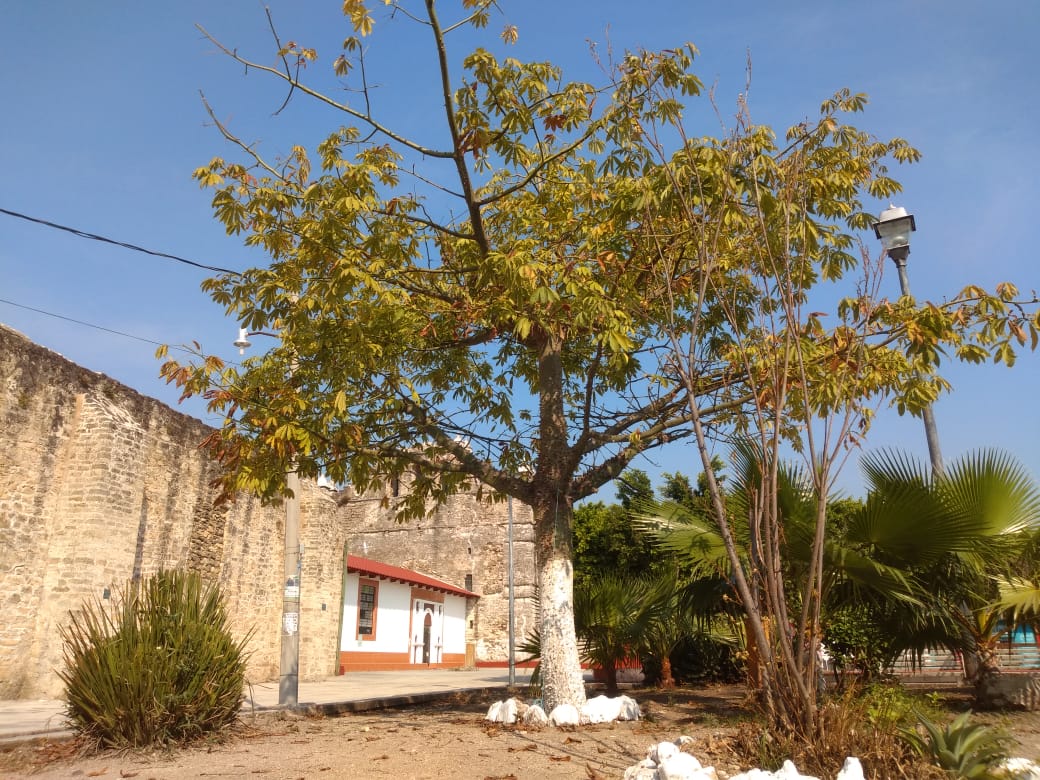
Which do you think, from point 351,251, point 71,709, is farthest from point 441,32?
point 71,709

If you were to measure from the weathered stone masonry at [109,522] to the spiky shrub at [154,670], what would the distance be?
438 centimetres

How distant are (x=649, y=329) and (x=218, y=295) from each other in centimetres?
446

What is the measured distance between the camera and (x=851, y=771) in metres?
3.62

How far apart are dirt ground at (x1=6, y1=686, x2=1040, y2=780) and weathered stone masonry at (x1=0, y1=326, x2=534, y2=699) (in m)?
4.82

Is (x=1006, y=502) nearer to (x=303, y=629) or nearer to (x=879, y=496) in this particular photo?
(x=879, y=496)

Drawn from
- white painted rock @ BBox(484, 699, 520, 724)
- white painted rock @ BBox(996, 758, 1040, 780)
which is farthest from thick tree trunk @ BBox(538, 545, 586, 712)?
white painted rock @ BBox(996, 758, 1040, 780)

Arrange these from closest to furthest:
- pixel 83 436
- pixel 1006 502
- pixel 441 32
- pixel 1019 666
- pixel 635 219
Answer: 1. pixel 441 32
2. pixel 635 219
3. pixel 1006 502
4. pixel 1019 666
5. pixel 83 436

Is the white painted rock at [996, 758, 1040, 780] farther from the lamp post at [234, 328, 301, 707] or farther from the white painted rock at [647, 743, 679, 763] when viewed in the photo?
the lamp post at [234, 328, 301, 707]

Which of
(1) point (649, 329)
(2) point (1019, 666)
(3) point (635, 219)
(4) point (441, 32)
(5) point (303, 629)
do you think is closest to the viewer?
(4) point (441, 32)

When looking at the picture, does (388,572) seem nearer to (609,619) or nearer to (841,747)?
(609,619)

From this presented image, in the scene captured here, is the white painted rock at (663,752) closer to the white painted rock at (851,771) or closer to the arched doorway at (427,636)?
the white painted rock at (851,771)

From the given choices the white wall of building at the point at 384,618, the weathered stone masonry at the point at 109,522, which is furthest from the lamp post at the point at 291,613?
the white wall of building at the point at 384,618

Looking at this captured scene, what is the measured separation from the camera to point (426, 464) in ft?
25.9

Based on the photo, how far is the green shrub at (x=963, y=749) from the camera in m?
3.75
